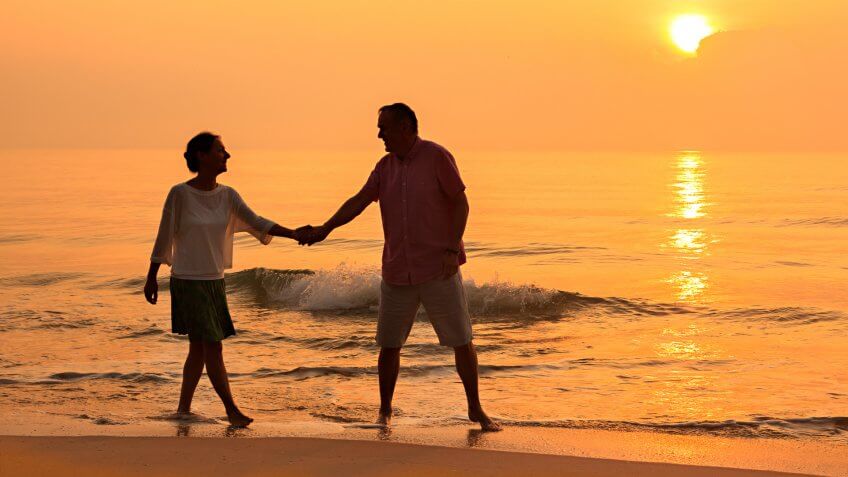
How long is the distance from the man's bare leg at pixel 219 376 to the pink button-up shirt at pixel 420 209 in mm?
1239

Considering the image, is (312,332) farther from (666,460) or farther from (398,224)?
(666,460)

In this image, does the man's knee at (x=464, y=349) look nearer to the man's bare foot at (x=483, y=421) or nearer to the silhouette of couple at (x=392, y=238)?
the silhouette of couple at (x=392, y=238)

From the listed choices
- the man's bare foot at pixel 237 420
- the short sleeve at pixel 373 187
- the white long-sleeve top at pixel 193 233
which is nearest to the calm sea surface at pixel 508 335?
the man's bare foot at pixel 237 420

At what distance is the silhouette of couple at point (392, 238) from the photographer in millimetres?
6203

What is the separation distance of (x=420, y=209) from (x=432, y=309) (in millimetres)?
645

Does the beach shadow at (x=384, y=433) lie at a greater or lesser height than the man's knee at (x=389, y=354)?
lesser

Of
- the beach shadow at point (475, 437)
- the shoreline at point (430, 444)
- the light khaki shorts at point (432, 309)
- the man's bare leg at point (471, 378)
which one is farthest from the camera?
the man's bare leg at point (471, 378)

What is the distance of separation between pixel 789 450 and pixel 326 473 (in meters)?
A: 2.96

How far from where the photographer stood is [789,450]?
6.21 m

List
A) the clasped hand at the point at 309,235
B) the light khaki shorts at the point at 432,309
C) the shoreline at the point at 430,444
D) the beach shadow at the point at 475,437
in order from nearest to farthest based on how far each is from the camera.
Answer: the shoreline at the point at 430,444, the beach shadow at the point at 475,437, the light khaki shorts at the point at 432,309, the clasped hand at the point at 309,235

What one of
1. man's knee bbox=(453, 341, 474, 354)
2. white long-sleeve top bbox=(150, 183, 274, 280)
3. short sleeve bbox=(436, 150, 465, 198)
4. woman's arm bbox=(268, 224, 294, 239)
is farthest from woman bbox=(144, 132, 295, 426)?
man's knee bbox=(453, 341, 474, 354)

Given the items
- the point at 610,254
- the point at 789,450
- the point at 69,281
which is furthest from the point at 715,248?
the point at 789,450

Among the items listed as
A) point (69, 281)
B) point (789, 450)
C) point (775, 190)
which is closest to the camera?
point (789, 450)

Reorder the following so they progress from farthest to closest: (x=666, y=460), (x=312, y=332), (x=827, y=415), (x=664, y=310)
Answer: (x=664, y=310) → (x=312, y=332) → (x=827, y=415) → (x=666, y=460)
